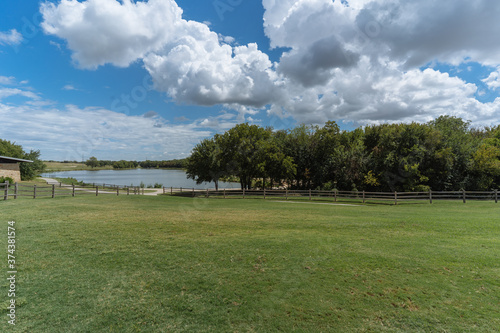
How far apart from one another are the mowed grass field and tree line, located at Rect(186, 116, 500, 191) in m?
24.3

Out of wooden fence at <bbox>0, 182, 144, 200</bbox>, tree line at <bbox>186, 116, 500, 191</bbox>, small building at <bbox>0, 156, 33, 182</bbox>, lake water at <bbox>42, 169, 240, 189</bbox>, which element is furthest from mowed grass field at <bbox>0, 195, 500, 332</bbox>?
lake water at <bbox>42, 169, 240, 189</bbox>

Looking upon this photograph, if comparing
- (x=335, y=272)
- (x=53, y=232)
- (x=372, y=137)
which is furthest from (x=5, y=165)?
(x=372, y=137)

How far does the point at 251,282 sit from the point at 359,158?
31928 mm

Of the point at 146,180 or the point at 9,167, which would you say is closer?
the point at 9,167

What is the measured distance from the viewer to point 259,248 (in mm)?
6457

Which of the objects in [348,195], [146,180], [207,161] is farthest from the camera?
[146,180]

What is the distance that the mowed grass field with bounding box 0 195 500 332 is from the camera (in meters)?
3.49

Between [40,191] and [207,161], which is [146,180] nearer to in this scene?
[207,161]

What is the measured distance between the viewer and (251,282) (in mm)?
4570

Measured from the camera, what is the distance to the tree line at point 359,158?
27.6m

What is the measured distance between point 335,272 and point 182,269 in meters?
3.28

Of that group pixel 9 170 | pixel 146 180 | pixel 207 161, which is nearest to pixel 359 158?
pixel 207 161

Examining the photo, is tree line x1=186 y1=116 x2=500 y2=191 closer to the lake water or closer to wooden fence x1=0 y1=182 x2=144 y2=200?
the lake water

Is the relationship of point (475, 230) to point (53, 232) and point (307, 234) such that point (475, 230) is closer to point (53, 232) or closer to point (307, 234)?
point (307, 234)
